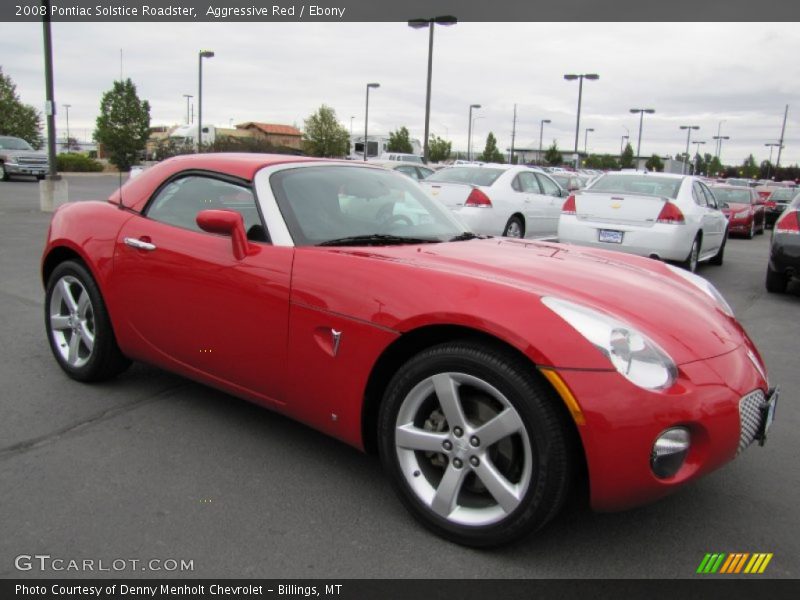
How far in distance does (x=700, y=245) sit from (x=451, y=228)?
23.3 ft

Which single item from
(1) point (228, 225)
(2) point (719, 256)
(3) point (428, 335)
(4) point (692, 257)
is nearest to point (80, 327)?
(1) point (228, 225)

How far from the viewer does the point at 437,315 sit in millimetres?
2498

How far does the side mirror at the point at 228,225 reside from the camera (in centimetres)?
311

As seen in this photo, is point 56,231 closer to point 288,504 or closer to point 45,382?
point 45,382

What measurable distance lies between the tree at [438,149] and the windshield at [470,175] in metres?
60.3

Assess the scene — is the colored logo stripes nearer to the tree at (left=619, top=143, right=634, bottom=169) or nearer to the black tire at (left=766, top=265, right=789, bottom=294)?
the black tire at (left=766, top=265, right=789, bottom=294)

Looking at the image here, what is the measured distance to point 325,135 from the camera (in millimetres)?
54344

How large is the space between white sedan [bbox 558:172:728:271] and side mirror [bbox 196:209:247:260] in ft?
22.0

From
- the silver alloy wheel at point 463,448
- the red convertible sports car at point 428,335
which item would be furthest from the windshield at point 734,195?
→ the silver alloy wheel at point 463,448

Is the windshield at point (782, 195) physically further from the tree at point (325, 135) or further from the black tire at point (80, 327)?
the tree at point (325, 135)

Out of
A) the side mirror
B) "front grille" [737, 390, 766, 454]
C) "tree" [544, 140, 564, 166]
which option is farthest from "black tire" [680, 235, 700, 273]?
"tree" [544, 140, 564, 166]

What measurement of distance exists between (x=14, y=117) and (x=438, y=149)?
137 feet

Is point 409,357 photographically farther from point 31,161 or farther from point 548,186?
point 31,161
